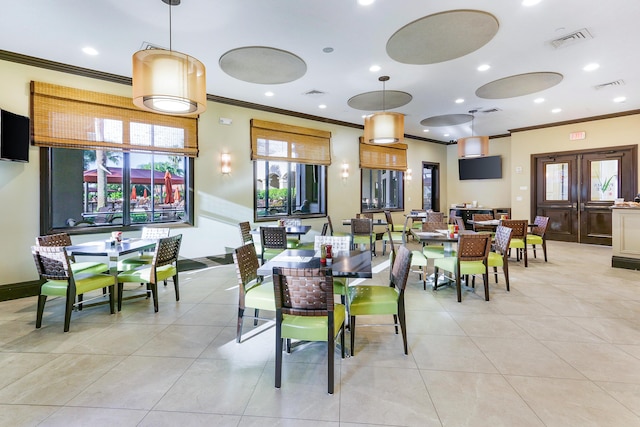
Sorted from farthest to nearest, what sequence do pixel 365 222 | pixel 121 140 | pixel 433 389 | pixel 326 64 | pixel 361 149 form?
pixel 361 149, pixel 365 222, pixel 121 140, pixel 326 64, pixel 433 389

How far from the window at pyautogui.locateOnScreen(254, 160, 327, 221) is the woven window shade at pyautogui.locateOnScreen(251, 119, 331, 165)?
0.76ft

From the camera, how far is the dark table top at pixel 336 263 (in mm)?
2492

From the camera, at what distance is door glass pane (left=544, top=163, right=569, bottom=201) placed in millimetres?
8438

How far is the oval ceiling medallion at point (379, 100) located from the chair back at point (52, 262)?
17.0 ft

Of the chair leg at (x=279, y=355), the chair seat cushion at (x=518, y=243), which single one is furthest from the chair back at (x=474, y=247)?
the chair leg at (x=279, y=355)

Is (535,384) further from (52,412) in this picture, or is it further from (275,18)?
(275,18)

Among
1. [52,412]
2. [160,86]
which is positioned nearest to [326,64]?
[160,86]

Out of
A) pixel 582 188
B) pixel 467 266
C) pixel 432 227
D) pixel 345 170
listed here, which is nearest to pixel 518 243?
pixel 432 227

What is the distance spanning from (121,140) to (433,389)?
17.9ft

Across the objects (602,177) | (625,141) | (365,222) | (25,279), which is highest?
(625,141)

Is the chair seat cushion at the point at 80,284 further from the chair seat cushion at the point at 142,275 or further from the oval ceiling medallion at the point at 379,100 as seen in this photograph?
the oval ceiling medallion at the point at 379,100

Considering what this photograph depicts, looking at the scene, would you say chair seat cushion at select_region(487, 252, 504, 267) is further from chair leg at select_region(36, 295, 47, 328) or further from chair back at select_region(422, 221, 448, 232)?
chair leg at select_region(36, 295, 47, 328)

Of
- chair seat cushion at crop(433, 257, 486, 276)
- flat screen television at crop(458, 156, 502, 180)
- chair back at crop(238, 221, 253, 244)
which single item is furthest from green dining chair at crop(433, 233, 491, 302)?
flat screen television at crop(458, 156, 502, 180)

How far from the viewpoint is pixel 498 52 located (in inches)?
168
